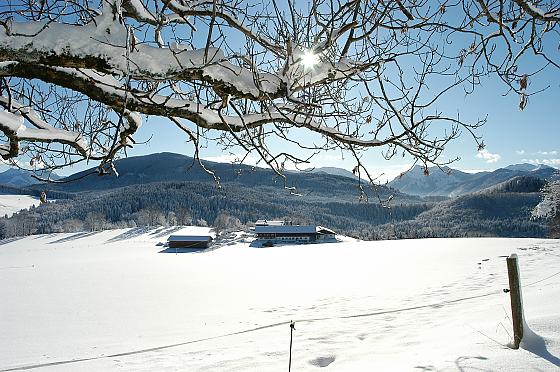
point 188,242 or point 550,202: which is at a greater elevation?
point 550,202

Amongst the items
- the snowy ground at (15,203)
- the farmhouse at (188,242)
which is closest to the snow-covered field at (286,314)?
the farmhouse at (188,242)

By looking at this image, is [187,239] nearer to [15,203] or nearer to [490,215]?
[490,215]

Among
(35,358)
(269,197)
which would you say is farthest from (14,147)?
(269,197)

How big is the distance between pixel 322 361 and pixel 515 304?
2446mm

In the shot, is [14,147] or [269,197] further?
[269,197]

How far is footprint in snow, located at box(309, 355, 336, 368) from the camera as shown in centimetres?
464

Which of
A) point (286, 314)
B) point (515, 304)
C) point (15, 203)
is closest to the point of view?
point (515, 304)

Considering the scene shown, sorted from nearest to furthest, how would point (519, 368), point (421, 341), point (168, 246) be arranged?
point (519, 368), point (421, 341), point (168, 246)

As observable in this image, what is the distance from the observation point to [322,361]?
15.7 ft

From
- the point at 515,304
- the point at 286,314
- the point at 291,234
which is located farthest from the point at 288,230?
the point at 515,304

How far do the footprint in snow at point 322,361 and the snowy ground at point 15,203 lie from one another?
19311 cm

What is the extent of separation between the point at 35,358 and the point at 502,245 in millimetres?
30183

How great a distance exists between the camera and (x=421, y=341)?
4445 millimetres

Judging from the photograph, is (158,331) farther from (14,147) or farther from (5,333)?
(14,147)
